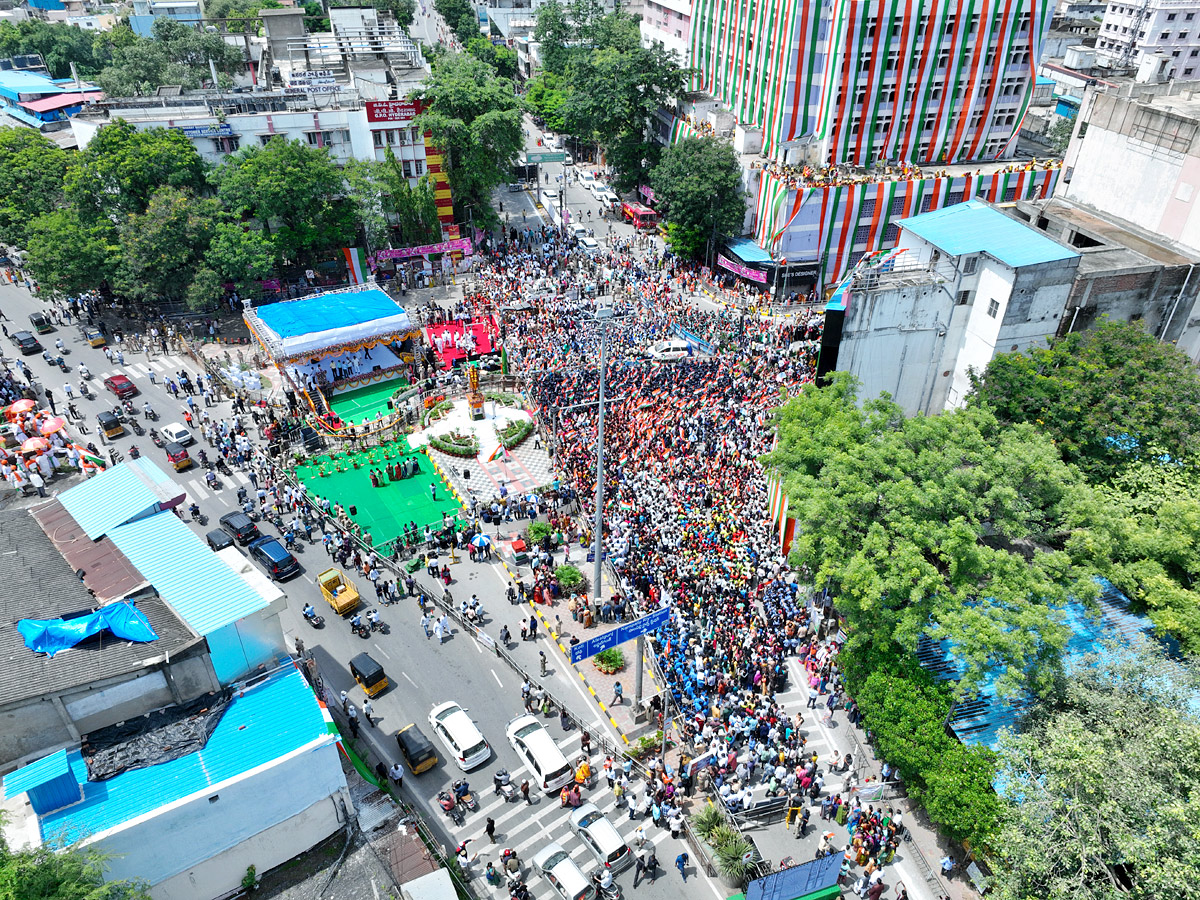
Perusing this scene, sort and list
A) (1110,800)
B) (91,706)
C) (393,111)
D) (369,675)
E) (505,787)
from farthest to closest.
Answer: (393,111) < (369,675) < (505,787) < (91,706) < (1110,800)

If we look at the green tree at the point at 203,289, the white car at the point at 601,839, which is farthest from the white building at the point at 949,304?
the green tree at the point at 203,289

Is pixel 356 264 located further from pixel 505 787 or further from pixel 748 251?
pixel 505 787

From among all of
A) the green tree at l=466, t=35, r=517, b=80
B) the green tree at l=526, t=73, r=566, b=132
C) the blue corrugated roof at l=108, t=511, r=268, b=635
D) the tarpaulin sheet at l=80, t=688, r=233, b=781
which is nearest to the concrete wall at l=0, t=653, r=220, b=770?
the tarpaulin sheet at l=80, t=688, r=233, b=781

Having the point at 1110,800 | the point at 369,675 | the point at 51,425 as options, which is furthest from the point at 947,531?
the point at 51,425

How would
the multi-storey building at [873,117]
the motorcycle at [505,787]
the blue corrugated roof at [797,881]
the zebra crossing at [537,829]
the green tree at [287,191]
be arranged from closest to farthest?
the blue corrugated roof at [797,881]
the zebra crossing at [537,829]
the motorcycle at [505,787]
the green tree at [287,191]
the multi-storey building at [873,117]

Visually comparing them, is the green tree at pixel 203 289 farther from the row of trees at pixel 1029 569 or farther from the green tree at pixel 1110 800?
the green tree at pixel 1110 800

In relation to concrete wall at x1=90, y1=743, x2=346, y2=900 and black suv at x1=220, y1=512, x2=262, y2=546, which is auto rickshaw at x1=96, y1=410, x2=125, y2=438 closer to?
black suv at x1=220, y1=512, x2=262, y2=546

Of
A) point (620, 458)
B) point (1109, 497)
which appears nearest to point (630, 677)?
point (620, 458)
